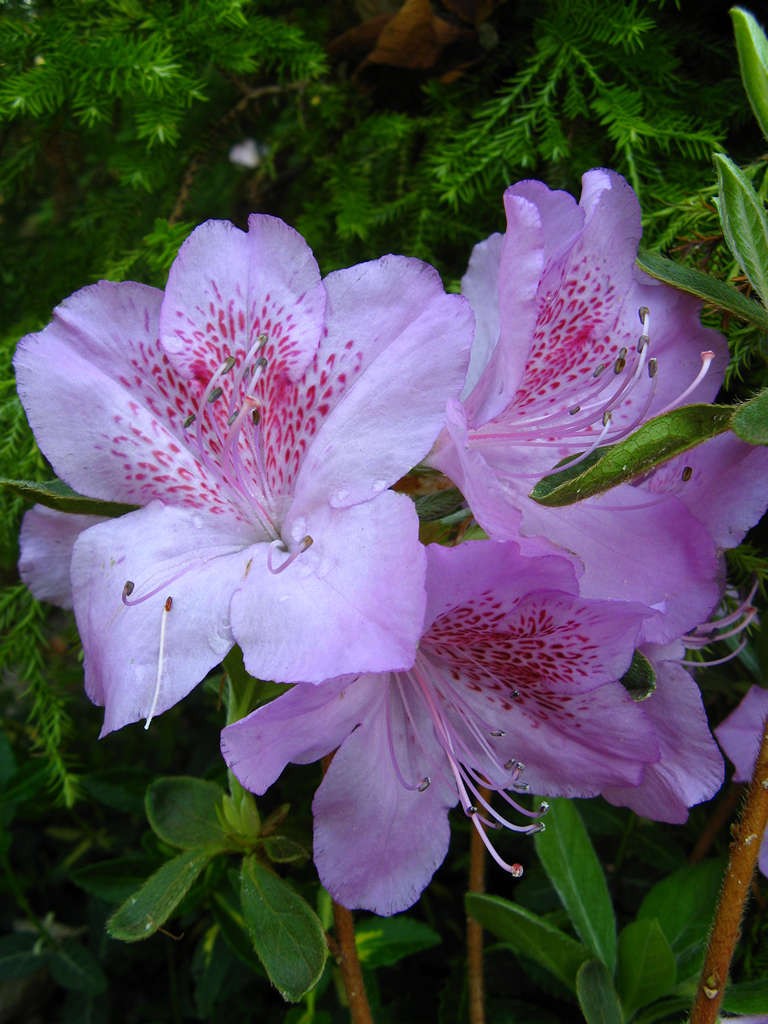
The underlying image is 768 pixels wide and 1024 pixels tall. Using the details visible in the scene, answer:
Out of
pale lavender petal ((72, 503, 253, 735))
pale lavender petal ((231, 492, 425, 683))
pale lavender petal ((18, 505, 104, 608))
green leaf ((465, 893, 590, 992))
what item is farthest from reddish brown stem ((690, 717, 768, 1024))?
pale lavender petal ((18, 505, 104, 608))

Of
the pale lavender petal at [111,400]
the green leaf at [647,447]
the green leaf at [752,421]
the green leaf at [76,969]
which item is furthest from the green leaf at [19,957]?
the green leaf at [752,421]

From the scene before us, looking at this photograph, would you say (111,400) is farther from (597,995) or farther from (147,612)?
(597,995)

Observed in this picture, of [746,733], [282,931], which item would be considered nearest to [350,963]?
[282,931]

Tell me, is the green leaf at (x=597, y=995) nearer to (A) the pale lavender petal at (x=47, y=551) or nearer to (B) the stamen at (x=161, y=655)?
(B) the stamen at (x=161, y=655)

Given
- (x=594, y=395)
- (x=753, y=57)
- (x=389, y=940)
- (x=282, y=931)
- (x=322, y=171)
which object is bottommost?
(x=389, y=940)

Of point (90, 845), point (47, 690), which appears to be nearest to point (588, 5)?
point (47, 690)

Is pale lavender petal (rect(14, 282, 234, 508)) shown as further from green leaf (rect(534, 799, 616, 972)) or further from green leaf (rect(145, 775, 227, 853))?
green leaf (rect(534, 799, 616, 972))
